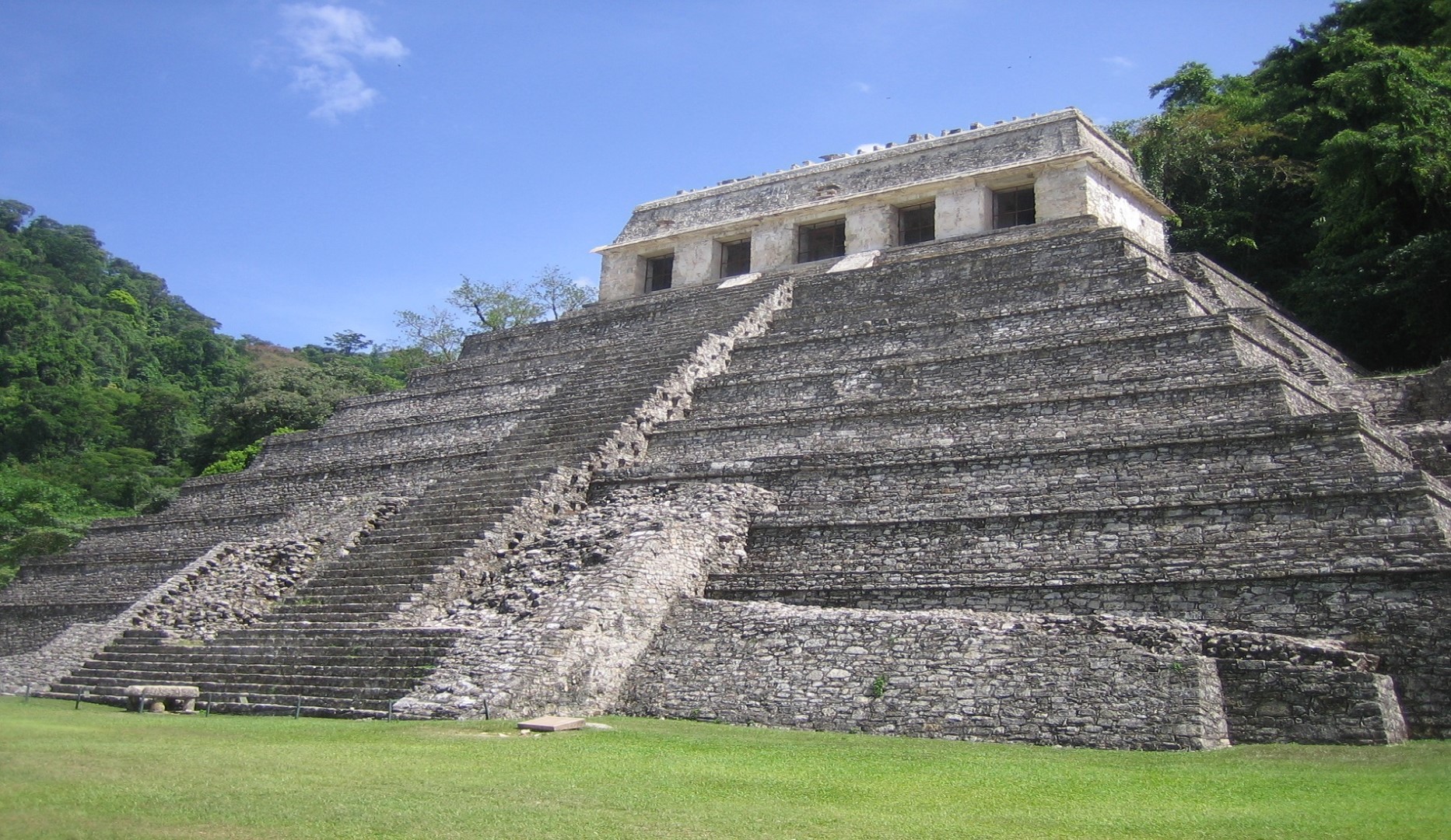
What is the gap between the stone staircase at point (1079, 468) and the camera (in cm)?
955

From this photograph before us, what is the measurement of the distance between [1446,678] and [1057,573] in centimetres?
317

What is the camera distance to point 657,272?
26.7m

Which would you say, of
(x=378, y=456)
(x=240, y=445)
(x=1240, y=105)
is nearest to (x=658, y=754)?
(x=378, y=456)

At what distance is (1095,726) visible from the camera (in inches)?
332

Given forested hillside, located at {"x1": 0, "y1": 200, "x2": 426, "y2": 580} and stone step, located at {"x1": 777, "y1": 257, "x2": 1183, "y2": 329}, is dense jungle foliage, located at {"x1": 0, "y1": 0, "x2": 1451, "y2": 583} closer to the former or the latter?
forested hillside, located at {"x1": 0, "y1": 200, "x2": 426, "y2": 580}

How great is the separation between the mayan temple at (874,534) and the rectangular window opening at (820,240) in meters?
2.50

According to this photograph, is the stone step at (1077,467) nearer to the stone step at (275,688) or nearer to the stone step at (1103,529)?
the stone step at (1103,529)

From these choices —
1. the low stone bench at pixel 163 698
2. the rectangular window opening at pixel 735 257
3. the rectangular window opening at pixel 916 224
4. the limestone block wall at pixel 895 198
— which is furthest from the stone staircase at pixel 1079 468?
the rectangular window opening at pixel 735 257

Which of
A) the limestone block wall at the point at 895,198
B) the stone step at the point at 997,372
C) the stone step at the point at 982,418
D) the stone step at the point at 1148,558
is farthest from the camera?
the limestone block wall at the point at 895,198

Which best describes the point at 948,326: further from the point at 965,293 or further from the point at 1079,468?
the point at 1079,468

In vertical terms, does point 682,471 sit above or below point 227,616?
above

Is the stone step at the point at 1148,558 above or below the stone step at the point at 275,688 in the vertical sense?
above

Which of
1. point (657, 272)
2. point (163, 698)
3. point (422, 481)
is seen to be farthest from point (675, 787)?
point (657, 272)

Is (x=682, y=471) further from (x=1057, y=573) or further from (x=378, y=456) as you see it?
(x=378, y=456)
